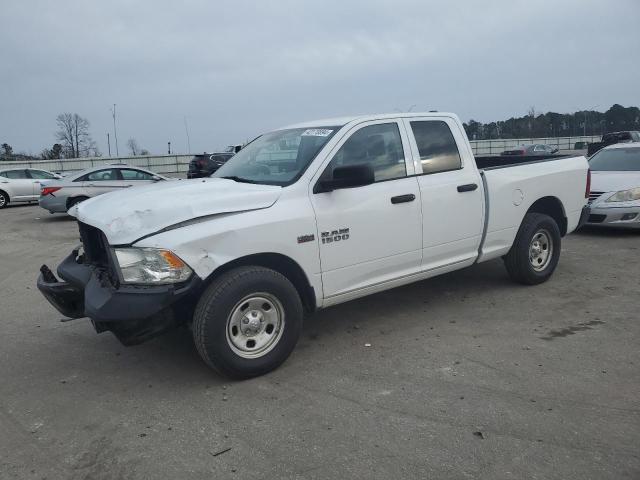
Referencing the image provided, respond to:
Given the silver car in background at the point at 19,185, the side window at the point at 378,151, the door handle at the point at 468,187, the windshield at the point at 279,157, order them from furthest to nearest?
the silver car in background at the point at 19,185 < the door handle at the point at 468,187 < the side window at the point at 378,151 < the windshield at the point at 279,157

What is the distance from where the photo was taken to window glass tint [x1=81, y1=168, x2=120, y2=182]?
46.1 feet

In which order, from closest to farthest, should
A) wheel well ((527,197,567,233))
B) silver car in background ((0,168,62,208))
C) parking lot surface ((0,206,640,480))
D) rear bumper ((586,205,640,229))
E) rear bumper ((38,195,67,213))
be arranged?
parking lot surface ((0,206,640,480)) → wheel well ((527,197,567,233)) → rear bumper ((586,205,640,229)) → rear bumper ((38,195,67,213)) → silver car in background ((0,168,62,208))

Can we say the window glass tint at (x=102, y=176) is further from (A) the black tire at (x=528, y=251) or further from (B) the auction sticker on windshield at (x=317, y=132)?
(A) the black tire at (x=528, y=251)

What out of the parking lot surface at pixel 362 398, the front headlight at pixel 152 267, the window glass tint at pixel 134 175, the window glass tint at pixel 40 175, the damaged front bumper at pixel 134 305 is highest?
the window glass tint at pixel 40 175

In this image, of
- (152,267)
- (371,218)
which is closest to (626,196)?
(371,218)

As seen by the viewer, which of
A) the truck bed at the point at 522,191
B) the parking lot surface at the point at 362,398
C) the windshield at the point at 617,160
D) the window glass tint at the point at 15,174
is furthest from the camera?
the window glass tint at the point at 15,174

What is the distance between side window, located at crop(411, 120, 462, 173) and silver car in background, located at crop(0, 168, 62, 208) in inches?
646

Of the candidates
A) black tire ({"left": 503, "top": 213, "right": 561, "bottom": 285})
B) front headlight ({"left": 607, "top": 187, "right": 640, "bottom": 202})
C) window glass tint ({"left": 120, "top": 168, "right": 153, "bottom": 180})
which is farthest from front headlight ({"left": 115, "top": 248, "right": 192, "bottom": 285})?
window glass tint ({"left": 120, "top": 168, "right": 153, "bottom": 180})

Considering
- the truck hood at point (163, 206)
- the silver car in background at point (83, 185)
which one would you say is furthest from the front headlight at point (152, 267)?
the silver car in background at point (83, 185)

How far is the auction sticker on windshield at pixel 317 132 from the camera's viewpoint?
14.8ft

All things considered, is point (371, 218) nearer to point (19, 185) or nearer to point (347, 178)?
point (347, 178)

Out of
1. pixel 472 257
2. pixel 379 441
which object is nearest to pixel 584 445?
pixel 379 441

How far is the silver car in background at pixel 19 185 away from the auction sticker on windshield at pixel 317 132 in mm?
16025

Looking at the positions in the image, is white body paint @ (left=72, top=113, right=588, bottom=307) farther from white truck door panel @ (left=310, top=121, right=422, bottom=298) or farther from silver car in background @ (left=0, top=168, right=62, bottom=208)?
silver car in background @ (left=0, top=168, right=62, bottom=208)
